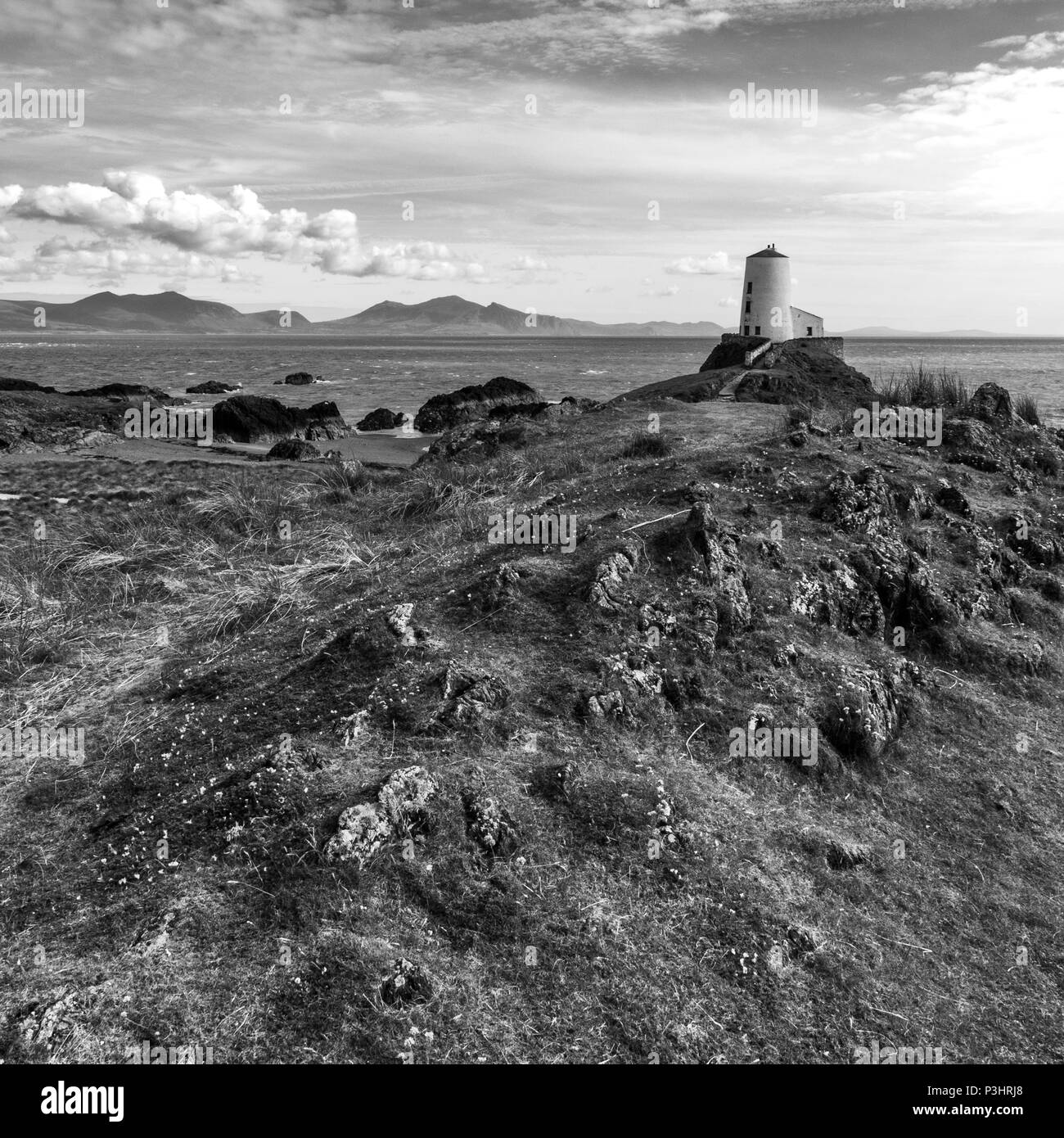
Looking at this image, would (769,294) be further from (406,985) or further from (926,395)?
(406,985)

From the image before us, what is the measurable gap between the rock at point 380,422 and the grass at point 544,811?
97.3 ft

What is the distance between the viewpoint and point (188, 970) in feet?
16.3

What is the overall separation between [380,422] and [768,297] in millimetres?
21362

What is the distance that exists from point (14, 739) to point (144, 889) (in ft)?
9.13

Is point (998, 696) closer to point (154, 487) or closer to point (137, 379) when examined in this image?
point (154, 487)

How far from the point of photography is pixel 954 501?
11922 millimetres

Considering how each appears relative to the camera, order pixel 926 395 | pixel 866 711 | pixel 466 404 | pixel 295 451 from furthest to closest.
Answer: pixel 466 404, pixel 295 451, pixel 926 395, pixel 866 711

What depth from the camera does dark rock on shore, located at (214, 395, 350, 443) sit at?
1267 inches

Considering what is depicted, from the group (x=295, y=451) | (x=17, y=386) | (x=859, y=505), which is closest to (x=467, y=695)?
(x=859, y=505)

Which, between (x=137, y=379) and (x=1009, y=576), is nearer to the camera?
(x=1009, y=576)

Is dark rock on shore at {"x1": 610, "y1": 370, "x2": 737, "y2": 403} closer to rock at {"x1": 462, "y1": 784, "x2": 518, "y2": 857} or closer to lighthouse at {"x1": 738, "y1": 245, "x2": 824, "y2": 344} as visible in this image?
lighthouse at {"x1": 738, "y1": 245, "x2": 824, "y2": 344}
